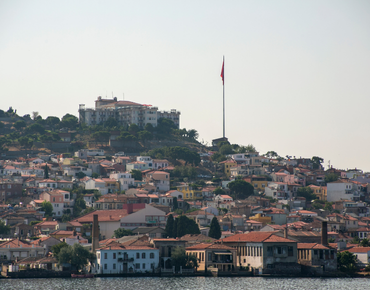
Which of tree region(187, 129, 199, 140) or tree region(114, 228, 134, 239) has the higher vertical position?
tree region(187, 129, 199, 140)

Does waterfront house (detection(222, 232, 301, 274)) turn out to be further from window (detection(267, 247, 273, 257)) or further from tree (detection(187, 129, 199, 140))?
tree (detection(187, 129, 199, 140))

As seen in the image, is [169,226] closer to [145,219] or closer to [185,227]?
[185,227]

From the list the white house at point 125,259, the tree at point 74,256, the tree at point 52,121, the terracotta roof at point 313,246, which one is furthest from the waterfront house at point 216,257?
the tree at point 52,121

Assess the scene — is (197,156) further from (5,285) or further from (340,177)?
(5,285)

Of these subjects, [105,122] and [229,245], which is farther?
[105,122]

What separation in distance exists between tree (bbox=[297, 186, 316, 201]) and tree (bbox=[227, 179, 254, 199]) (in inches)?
368

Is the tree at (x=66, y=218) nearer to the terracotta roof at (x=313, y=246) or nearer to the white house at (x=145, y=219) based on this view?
the white house at (x=145, y=219)

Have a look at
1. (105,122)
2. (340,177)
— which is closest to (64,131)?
(105,122)

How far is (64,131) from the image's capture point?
160m

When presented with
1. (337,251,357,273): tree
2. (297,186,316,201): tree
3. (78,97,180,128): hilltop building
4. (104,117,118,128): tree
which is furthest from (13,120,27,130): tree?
(337,251,357,273): tree

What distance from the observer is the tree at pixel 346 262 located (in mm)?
78500

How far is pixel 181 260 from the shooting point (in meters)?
76.6

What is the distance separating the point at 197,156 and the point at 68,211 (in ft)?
128

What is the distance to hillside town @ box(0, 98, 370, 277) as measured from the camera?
77562 mm
